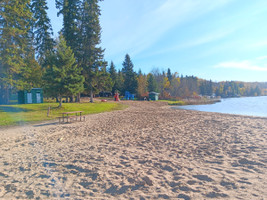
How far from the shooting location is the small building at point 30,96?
82.1 ft

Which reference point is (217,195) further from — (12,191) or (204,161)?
(12,191)

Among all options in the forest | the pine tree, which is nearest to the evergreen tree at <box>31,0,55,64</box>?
the forest

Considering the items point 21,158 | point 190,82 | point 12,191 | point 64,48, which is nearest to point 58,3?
point 64,48

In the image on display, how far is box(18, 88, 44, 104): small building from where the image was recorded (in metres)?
25.0

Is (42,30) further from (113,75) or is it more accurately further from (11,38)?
(113,75)

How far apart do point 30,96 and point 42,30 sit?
13.6 metres

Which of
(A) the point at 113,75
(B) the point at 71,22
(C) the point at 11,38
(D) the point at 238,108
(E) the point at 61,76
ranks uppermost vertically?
(B) the point at 71,22

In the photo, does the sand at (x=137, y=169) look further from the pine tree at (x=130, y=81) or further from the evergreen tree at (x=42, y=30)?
the pine tree at (x=130, y=81)

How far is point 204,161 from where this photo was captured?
5.08 m

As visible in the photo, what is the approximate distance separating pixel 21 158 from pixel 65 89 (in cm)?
1519

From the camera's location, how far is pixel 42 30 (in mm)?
31297

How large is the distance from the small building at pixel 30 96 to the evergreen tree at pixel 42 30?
8691 millimetres

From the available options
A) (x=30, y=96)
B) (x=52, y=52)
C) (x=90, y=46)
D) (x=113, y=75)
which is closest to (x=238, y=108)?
(x=90, y=46)

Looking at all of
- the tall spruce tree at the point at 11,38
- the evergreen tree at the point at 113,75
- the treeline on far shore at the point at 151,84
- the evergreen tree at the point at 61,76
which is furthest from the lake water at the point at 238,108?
the tall spruce tree at the point at 11,38
